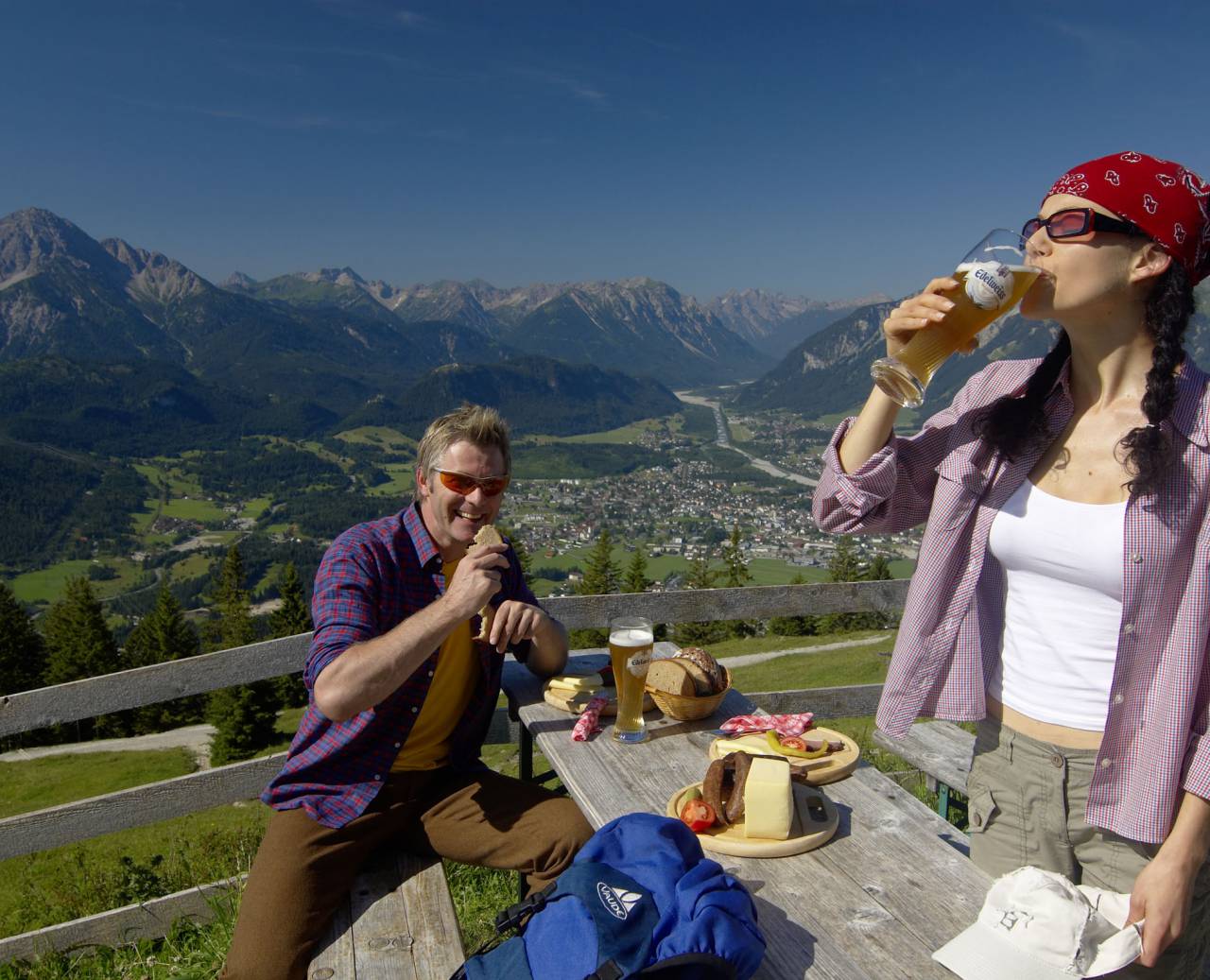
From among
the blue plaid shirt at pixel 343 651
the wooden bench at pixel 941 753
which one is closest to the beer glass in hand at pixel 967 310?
the blue plaid shirt at pixel 343 651

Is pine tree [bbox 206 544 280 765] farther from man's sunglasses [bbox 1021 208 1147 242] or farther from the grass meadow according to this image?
man's sunglasses [bbox 1021 208 1147 242]

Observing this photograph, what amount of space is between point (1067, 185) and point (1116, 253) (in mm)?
186

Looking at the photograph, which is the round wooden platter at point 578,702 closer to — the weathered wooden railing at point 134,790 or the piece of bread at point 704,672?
the piece of bread at point 704,672

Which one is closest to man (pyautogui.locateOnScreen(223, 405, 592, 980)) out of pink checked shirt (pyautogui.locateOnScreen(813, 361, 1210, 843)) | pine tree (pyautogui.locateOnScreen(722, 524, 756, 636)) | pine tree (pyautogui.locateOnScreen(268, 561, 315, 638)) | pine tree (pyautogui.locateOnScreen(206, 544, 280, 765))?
pink checked shirt (pyautogui.locateOnScreen(813, 361, 1210, 843))

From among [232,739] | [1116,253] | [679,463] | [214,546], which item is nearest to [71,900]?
[1116,253]

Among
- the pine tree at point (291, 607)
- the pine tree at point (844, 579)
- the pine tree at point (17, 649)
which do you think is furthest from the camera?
the pine tree at point (291, 607)

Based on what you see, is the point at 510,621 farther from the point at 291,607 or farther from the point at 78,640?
the point at 78,640

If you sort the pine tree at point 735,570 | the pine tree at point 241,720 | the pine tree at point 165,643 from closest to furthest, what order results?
the pine tree at point 241,720
the pine tree at point 165,643
the pine tree at point 735,570

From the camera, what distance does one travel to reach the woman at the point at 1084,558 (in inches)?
68.2

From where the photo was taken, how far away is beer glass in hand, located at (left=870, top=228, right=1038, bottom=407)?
1.81m

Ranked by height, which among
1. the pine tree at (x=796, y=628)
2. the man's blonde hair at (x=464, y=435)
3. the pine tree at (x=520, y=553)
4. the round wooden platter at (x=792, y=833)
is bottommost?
the pine tree at (x=796, y=628)

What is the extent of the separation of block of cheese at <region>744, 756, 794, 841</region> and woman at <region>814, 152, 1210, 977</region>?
0.33 m

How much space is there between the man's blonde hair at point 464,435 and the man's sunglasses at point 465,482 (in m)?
0.06

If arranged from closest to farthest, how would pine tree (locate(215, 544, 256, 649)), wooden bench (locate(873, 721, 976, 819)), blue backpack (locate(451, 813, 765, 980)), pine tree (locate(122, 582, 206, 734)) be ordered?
blue backpack (locate(451, 813, 765, 980)), wooden bench (locate(873, 721, 976, 819)), pine tree (locate(122, 582, 206, 734)), pine tree (locate(215, 544, 256, 649))
